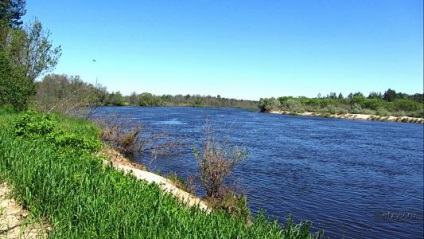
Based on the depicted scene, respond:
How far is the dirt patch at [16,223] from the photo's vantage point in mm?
6449

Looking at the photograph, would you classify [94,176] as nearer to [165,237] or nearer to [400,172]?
[165,237]

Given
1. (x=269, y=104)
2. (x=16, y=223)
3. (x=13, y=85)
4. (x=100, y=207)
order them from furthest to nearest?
1. (x=269, y=104)
2. (x=13, y=85)
3. (x=16, y=223)
4. (x=100, y=207)

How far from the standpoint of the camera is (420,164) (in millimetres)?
30188

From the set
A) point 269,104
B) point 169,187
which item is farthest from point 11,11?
point 269,104

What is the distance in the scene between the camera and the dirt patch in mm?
6449

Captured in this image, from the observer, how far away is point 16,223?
7.04 m

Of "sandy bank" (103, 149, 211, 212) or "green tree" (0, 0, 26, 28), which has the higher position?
"green tree" (0, 0, 26, 28)

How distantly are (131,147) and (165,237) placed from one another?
20.4m

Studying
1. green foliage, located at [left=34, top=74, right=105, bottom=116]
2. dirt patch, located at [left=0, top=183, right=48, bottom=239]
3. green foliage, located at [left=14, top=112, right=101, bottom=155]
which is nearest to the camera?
dirt patch, located at [left=0, top=183, right=48, bottom=239]

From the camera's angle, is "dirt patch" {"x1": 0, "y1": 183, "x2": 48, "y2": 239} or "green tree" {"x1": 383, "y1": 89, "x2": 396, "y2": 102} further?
"green tree" {"x1": 383, "y1": 89, "x2": 396, "y2": 102}

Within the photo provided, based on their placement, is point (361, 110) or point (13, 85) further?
point (361, 110)

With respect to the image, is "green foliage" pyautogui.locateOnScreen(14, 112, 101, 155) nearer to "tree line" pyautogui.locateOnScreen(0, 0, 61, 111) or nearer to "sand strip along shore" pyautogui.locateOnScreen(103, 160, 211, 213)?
"sand strip along shore" pyautogui.locateOnScreen(103, 160, 211, 213)

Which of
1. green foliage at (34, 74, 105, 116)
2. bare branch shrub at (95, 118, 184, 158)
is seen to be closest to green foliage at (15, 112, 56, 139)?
bare branch shrub at (95, 118, 184, 158)

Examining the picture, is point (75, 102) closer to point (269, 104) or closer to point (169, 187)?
point (169, 187)
